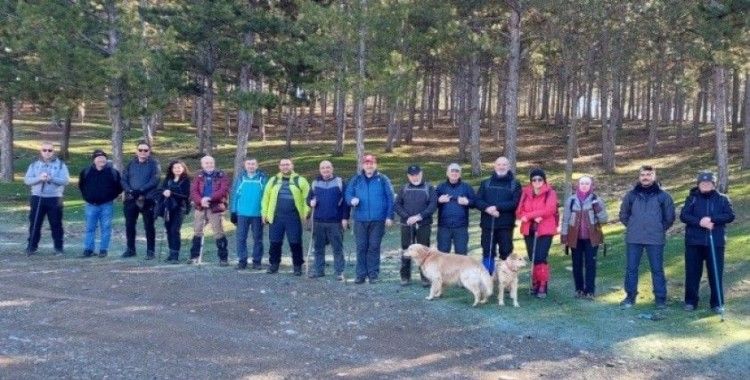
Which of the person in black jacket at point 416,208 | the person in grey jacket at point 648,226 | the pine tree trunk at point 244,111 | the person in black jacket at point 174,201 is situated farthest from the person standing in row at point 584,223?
the pine tree trunk at point 244,111

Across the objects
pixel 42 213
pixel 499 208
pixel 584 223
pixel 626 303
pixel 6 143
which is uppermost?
pixel 6 143

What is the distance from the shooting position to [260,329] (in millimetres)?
8922

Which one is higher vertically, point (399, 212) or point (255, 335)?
point (399, 212)

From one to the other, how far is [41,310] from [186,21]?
14593mm

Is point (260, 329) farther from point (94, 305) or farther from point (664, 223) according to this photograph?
point (664, 223)

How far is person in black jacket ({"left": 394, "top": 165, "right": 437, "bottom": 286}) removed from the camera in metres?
11.2

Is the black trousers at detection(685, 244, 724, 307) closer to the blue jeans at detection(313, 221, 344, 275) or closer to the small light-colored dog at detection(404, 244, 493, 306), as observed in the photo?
the small light-colored dog at detection(404, 244, 493, 306)

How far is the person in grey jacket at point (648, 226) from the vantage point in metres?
10.1

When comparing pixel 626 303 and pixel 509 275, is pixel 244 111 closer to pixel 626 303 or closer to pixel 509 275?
pixel 509 275

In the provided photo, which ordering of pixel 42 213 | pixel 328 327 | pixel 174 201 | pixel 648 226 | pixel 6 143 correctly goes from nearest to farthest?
1. pixel 328 327
2. pixel 648 226
3. pixel 174 201
4. pixel 42 213
5. pixel 6 143

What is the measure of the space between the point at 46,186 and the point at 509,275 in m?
8.18

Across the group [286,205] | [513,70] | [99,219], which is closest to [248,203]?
[286,205]

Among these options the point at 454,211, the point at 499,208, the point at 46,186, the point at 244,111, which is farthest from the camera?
the point at 244,111

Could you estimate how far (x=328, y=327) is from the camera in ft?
29.8
